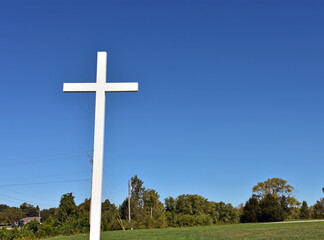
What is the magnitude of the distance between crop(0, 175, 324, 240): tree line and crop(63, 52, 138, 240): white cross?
65.1 feet

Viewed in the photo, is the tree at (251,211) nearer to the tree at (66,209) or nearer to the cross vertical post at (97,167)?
the tree at (66,209)

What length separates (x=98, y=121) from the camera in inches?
291

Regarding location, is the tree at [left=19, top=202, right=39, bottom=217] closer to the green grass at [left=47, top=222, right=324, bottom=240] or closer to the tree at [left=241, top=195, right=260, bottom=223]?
the tree at [left=241, top=195, right=260, bottom=223]

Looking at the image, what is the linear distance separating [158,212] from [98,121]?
123ft

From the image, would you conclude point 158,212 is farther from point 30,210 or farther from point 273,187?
point 30,210

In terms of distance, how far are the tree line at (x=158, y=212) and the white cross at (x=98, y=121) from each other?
19.9 meters

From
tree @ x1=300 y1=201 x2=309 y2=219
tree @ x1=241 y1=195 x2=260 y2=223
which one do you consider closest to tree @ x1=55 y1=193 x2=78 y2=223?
tree @ x1=241 y1=195 x2=260 y2=223

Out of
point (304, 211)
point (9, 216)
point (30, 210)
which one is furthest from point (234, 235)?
point (30, 210)

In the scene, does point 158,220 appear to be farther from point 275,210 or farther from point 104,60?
point 104,60

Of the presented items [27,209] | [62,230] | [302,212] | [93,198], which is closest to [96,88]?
[93,198]

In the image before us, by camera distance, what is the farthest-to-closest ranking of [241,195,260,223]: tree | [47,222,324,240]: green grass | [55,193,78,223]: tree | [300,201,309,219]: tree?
[300,201,309,219]: tree
[241,195,260,223]: tree
[55,193,78,223]: tree
[47,222,324,240]: green grass

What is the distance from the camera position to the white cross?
700 cm

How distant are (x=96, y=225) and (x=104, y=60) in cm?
395

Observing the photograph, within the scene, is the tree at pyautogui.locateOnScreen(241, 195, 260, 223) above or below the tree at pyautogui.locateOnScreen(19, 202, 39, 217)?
below
